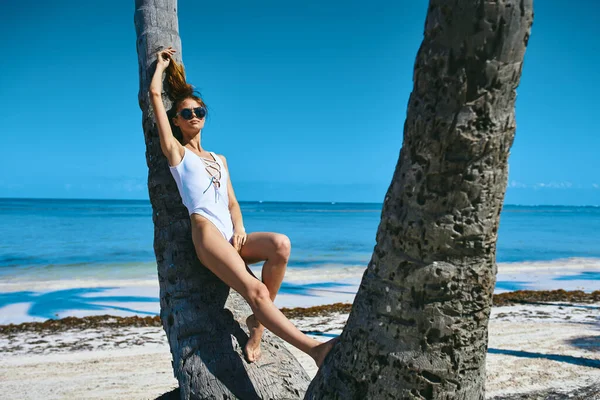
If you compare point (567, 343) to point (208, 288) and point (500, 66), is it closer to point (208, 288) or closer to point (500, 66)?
point (208, 288)

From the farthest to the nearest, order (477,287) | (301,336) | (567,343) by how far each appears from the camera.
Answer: (567,343) < (301,336) < (477,287)

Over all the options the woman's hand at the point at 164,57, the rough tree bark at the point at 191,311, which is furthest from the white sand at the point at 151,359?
the woman's hand at the point at 164,57

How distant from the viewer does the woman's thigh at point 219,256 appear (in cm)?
334

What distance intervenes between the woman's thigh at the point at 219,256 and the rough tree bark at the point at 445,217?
98 cm

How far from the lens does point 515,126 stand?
7.57 ft

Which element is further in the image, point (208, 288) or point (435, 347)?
point (208, 288)

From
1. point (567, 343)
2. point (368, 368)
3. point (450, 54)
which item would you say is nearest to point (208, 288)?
point (368, 368)

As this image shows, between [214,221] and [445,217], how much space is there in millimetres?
1762

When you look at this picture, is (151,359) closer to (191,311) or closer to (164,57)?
(191,311)

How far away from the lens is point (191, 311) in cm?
357

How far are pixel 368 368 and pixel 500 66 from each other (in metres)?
1.49

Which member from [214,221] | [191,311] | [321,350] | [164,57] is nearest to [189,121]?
[164,57]

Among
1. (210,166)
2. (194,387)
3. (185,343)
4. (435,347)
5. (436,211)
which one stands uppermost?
(210,166)

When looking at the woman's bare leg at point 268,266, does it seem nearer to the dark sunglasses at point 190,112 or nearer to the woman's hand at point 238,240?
the woman's hand at point 238,240
